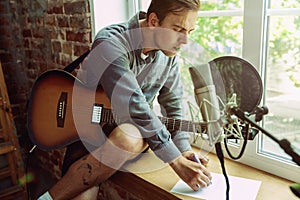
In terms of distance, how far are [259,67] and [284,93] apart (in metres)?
0.13

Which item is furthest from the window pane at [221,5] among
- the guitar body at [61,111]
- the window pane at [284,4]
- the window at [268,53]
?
the guitar body at [61,111]

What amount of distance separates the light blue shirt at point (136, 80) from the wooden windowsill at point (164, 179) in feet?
0.36

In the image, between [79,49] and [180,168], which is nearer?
[180,168]

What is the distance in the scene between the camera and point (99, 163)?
1285 millimetres

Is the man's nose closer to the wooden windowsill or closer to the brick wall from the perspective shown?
the wooden windowsill

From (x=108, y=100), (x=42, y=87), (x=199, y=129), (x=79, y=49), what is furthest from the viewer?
(x=79, y=49)

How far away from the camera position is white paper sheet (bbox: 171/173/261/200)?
1.11 metres

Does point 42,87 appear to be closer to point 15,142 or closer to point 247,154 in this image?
point 15,142

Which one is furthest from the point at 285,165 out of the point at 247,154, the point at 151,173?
the point at 151,173

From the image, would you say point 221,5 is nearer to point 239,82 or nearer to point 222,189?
point 239,82

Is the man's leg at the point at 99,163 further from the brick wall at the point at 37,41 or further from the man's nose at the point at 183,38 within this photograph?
the brick wall at the point at 37,41

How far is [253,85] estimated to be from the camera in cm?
104

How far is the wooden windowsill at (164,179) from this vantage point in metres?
1.14

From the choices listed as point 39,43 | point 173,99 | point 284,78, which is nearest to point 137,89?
point 173,99
